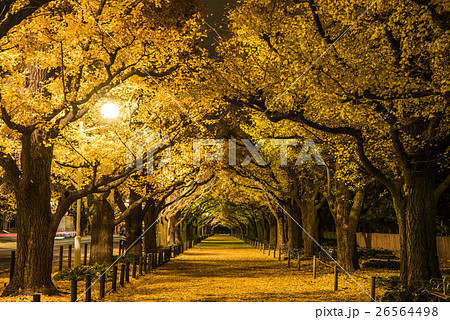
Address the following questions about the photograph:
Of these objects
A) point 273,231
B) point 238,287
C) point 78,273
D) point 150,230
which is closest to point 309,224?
point 150,230

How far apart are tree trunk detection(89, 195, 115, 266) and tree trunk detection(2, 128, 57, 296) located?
28.5 feet

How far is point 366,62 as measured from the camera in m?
12.9

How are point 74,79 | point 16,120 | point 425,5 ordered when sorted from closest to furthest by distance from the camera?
1. point 425,5
2. point 16,120
3. point 74,79

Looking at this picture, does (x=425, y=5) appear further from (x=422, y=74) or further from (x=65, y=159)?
(x=65, y=159)

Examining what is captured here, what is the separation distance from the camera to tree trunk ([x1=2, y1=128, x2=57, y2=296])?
1380 cm

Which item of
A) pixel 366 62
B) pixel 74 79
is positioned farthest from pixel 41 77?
pixel 366 62

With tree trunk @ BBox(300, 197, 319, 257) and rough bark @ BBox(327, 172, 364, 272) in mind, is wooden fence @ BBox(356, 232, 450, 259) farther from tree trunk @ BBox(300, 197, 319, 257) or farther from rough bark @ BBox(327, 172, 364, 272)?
rough bark @ BBox(327, 172, 364, 272)

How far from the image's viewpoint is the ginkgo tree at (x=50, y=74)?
12.6 meters

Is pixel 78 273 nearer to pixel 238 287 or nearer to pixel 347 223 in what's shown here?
pixel 238 287

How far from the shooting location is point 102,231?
2303 cm

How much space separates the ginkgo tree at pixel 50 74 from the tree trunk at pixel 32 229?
1.0 inches

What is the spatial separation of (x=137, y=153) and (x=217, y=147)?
10168mm

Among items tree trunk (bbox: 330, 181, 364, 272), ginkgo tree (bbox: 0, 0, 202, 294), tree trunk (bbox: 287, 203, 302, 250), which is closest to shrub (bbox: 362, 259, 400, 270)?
tree trunk (bbox: 330, 181, 364, 272)

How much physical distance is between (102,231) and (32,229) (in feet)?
30.2
